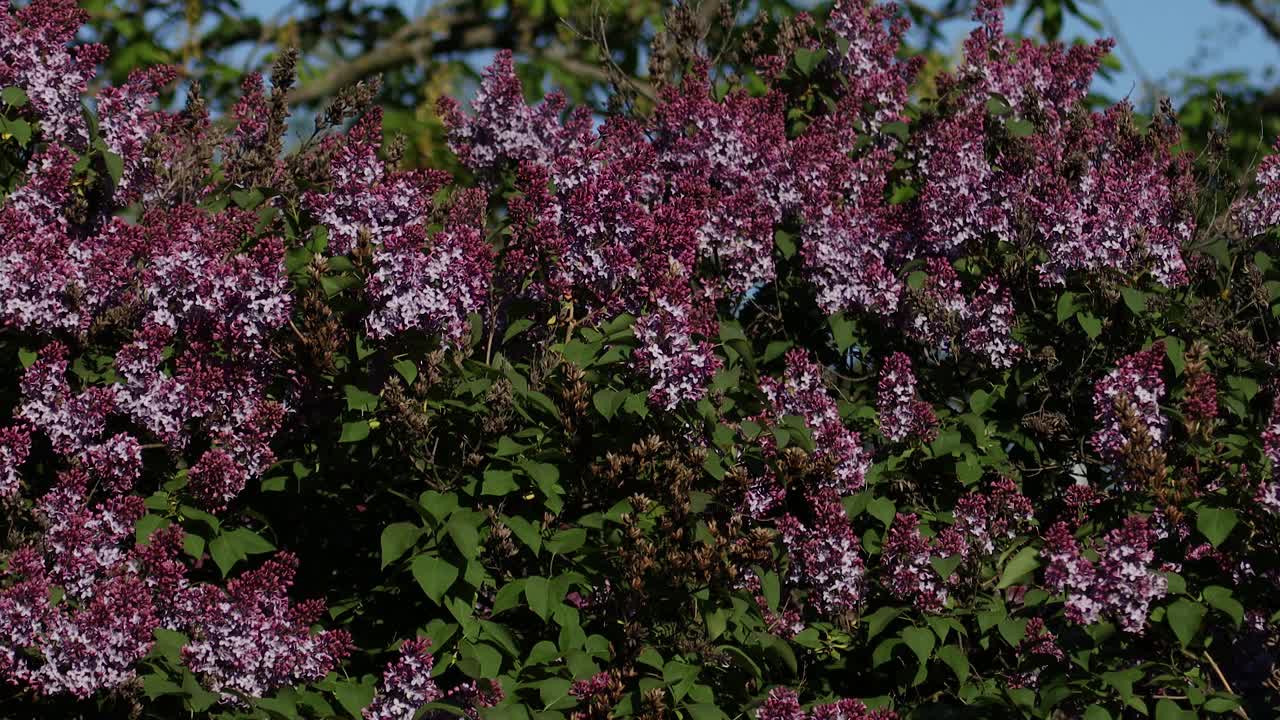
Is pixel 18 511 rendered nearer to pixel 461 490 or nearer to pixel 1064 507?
pixel 461 490

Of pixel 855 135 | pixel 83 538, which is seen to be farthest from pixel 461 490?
pixel 855 135

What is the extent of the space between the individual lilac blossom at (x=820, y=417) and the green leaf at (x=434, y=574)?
1.32 metres

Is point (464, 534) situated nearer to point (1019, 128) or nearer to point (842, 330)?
point (842, 330)

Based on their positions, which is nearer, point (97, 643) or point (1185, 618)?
point (97, 643)

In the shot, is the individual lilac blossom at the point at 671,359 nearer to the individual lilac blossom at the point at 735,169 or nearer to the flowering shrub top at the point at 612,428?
the flowering shrub top at the point at 612,428

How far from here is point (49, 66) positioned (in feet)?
18.7

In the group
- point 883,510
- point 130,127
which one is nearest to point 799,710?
point 883,510

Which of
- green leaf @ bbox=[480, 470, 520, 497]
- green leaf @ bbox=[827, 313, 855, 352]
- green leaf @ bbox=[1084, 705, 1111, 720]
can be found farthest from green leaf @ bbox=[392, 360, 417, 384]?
green leaf @ bbox=[1084, 705, 1111, 720]

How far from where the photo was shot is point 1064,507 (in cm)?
588

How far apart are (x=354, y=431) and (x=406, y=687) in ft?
2.73

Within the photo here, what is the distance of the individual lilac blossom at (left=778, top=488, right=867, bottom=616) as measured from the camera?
5098 mm

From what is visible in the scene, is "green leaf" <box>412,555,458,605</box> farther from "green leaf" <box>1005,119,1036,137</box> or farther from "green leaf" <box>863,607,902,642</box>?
"green leaf" <box>1005,119,1036,137</box>

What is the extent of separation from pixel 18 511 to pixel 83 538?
1.14 feet

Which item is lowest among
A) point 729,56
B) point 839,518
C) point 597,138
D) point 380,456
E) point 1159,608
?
point 1159,608
